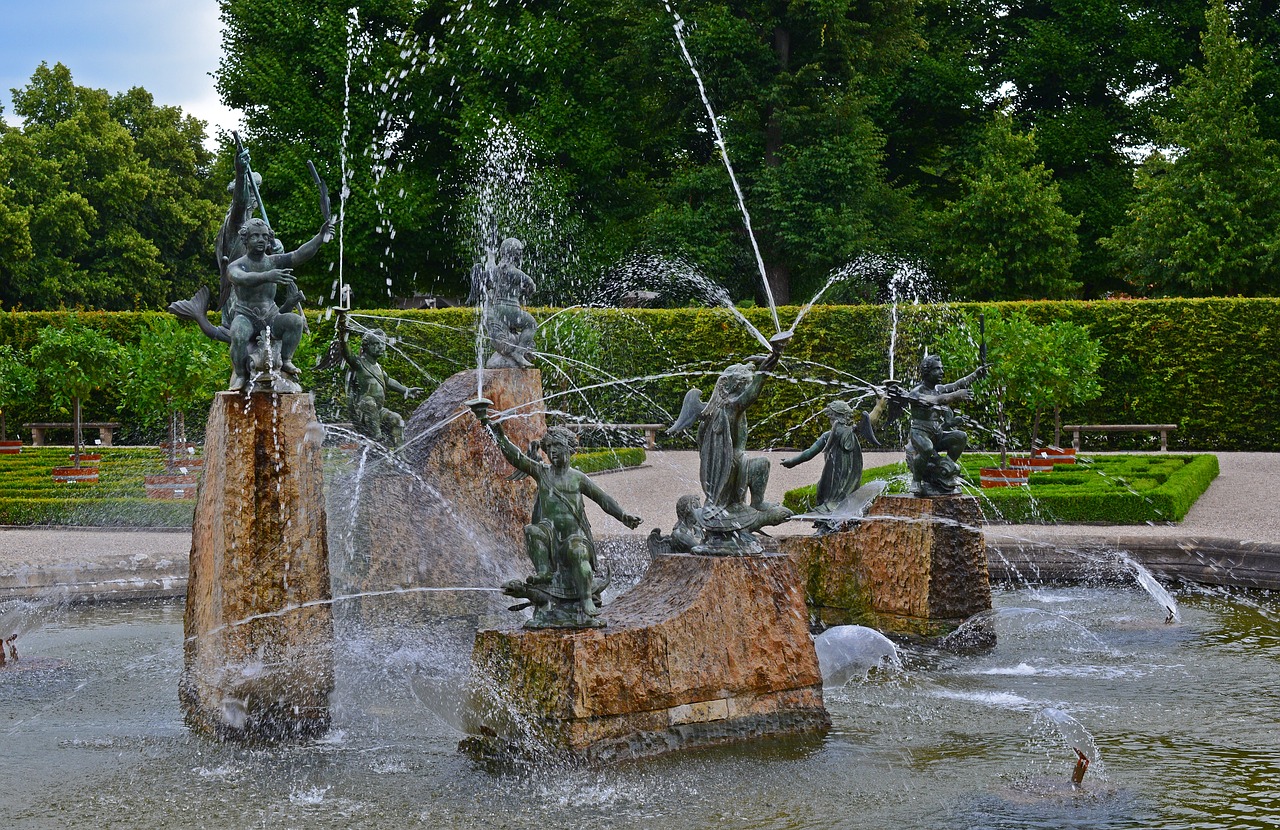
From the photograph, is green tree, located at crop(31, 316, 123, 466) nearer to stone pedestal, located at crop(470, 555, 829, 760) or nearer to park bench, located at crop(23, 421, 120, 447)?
park bench, located at crop(23, 421, 120, 447)

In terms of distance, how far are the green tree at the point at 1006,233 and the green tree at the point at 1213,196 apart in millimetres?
1780

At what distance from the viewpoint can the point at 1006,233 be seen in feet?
97.3

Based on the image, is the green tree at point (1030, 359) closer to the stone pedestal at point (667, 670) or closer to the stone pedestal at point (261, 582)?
the stone pedestal at point (667, 670)

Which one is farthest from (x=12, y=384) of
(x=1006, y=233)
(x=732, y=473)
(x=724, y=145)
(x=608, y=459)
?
(x=1006, y=233)

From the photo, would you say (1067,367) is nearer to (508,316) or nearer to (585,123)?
(508,316)

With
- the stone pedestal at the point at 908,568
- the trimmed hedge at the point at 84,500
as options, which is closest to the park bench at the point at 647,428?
the trimmed hedge at the point at 84,500

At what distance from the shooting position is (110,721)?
6.96 metres

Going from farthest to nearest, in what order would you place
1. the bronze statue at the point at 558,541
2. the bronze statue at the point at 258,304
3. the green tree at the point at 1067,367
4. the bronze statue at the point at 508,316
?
the green tree at the point at 1067,367 → the bronze statue at the point at 508,316 → the bronze statue at the point at 258,304 → the bronze statue at the point at 558,541

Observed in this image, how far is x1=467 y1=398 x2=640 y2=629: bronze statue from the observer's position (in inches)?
239

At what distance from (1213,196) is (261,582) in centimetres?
2712

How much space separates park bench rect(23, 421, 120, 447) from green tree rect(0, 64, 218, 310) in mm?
13686

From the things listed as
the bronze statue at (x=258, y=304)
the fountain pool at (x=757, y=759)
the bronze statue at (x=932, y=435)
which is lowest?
the fountain pool at (x=757, y=759)

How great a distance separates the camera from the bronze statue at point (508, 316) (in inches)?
406

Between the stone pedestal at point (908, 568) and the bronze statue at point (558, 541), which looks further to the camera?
the stone pedestal at point (908, 568)
